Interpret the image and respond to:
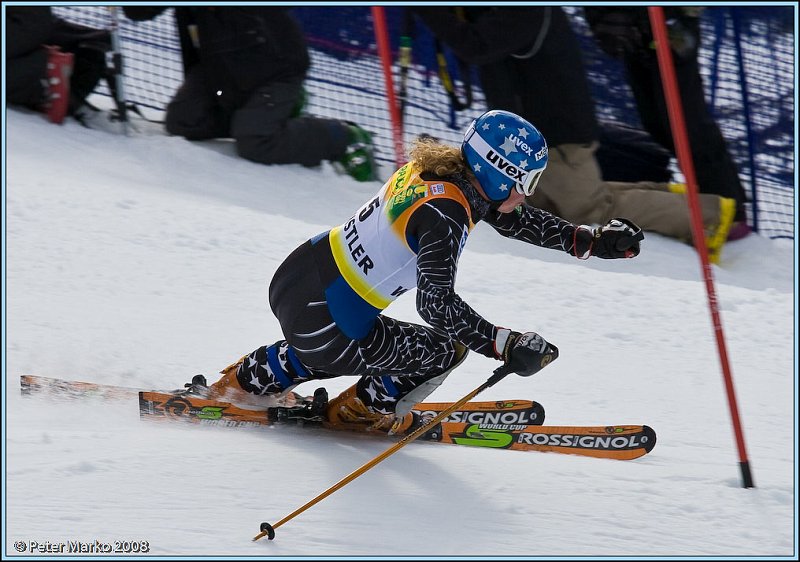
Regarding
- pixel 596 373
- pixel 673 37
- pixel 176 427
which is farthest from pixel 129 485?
pixel 673 37

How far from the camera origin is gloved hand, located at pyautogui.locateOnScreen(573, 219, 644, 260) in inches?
159

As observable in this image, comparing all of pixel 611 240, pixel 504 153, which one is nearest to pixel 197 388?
pixel 504 153

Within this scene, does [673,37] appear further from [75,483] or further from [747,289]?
[75,483]

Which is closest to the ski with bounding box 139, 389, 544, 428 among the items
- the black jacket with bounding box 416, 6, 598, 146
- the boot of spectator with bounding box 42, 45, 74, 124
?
the black jacket with bounding box 416, 6, 598, 146

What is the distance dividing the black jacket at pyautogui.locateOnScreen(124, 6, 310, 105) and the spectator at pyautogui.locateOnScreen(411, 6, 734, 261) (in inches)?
38.4

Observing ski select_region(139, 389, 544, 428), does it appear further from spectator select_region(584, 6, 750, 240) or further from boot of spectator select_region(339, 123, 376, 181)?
spectator select_region(584, 6, 750, 240)

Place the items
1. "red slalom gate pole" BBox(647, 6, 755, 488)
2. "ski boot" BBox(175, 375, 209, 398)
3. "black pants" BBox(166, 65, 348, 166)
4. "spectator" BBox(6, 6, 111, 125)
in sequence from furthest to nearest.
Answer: "black pants" BBox(166, 65, 348, 166) < "spectator" BBox(6, 6, 111, 125) < "ski boot" BBox(175, 375, 209, 398) < "red slalom gate pole" BBox(647, 6, 755, 488)

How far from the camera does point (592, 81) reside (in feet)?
26.0

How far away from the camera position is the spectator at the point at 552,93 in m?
6.85

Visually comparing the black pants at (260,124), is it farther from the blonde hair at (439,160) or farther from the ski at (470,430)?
the blonde hair at (439,160)

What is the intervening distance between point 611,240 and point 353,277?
3.53ft

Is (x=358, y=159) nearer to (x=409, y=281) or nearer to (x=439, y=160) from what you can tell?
(x=409, y=281)

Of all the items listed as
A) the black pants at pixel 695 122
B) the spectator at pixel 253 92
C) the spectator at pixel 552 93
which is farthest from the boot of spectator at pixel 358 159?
the black pants at pixel 695 122

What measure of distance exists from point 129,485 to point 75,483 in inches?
6.9
